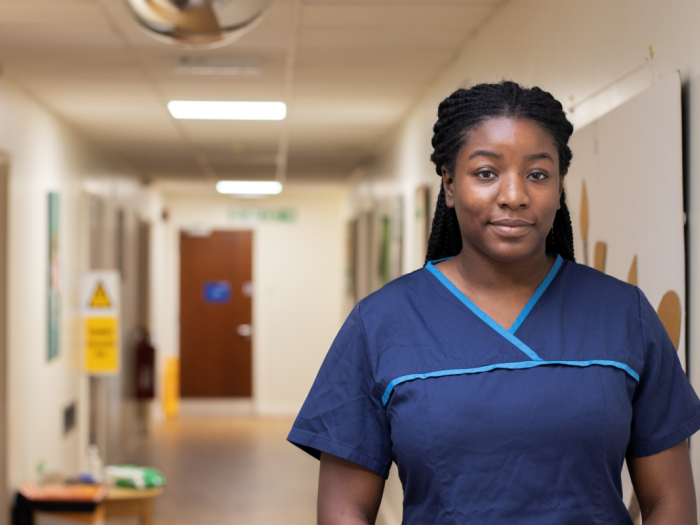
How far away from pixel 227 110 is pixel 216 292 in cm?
585

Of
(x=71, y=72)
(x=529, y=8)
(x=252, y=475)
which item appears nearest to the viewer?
(x=529, y=8)

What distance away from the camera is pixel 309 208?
10.1 m

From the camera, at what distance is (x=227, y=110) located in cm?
456

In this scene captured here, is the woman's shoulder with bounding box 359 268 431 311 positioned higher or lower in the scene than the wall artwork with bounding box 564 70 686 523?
lower

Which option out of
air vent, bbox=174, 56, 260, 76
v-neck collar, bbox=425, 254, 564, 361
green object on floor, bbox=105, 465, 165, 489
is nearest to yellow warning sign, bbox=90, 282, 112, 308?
green object on floor, bbox=105, 465, 165, 489

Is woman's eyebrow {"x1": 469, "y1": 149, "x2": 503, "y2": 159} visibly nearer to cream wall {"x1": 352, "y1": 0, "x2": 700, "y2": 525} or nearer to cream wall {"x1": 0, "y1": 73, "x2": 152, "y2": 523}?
cream wall {"x1": 352, "y1": 0, "x2": 700, "y2": 525}

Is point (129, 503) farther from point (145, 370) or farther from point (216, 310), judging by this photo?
point (216, 310)

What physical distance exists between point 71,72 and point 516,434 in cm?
321

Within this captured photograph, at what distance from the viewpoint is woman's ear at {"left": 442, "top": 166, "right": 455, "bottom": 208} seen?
1190mm

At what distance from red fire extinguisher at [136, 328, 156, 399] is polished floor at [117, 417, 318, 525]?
558 mm

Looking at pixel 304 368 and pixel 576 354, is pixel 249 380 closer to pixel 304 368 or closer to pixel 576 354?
pixel 304 368

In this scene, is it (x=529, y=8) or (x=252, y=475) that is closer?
(x=529, y=8)

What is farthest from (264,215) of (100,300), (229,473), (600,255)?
(600,255)

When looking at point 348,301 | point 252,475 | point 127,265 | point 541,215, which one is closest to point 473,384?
point 541,215
